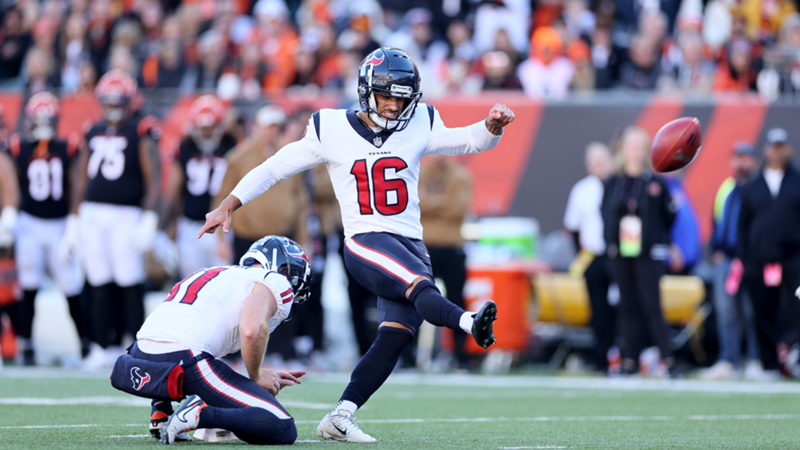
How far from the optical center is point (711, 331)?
1012 cm

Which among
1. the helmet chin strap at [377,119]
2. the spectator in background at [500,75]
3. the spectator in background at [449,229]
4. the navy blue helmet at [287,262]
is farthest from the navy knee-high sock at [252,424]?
the spectator in background at [500,75]

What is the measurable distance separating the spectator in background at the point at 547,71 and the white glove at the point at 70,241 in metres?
4.81

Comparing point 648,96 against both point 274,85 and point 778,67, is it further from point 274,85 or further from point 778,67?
point 274,85

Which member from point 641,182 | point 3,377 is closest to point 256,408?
point 3,377

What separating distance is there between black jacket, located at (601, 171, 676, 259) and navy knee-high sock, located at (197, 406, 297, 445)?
4.84 meters

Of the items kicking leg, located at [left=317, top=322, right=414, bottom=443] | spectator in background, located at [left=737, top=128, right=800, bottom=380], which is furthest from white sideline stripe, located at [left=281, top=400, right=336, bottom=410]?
spectator in background, located at [left=737, top=128, right=800, bottom=380]

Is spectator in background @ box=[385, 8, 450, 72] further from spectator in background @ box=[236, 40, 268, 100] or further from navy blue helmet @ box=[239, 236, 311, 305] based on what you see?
navy blue helmet @ box=[239, 236, 311, 305]

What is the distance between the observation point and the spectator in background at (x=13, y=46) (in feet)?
45.5

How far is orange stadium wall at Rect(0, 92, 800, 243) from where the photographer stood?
33.1ft

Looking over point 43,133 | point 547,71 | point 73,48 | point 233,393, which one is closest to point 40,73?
point 73,48

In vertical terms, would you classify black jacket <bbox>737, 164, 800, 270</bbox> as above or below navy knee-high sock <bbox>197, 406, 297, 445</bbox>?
above

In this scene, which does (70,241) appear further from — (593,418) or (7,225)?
(593,418)

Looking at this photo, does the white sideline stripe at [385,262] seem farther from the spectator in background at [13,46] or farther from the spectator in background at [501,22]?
the spectator in background at [13,46]

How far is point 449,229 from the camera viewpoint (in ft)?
Result: 31.1
